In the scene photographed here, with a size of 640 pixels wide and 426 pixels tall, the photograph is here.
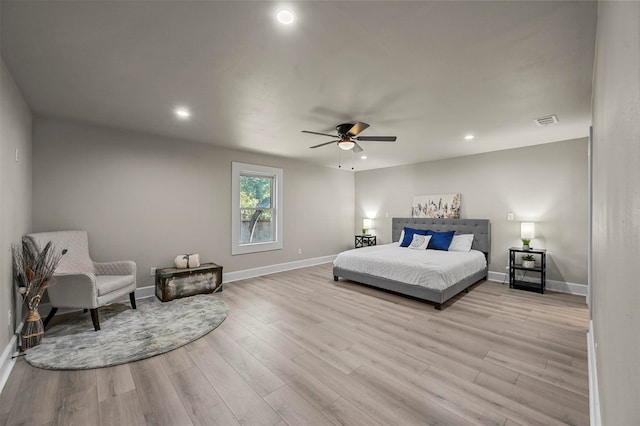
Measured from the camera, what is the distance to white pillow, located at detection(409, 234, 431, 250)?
5552 millimetres

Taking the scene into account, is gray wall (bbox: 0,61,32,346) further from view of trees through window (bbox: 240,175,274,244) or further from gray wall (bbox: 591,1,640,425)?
gray wall (bbox: 591,1,640,425)

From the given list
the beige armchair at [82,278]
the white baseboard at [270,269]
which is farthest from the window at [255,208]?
the beige armchair at [82,278]

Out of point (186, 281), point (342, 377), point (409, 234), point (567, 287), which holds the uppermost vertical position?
point (409, 234)

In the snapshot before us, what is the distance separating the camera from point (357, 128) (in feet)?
11.5

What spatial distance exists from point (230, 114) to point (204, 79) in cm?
88

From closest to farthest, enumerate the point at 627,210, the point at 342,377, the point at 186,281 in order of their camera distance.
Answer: the point at 627,210, the point at 342,377, the point at 186,281

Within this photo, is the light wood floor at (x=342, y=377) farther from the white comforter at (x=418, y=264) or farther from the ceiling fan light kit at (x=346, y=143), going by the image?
the ceiling fan light kit at (x=346, y=143)

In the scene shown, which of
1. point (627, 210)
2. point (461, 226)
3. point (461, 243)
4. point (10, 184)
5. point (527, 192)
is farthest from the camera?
point (461, 226)

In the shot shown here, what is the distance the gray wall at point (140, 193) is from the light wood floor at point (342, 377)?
75.0 inches

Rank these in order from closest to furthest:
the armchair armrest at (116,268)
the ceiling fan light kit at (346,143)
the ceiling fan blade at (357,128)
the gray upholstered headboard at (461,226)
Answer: the ceiling fan blade at (357,128) → the armchair armrest at (116,268) → the ceiling fan light kit at (346,143) → the gray upholstered headboard at (461,226)

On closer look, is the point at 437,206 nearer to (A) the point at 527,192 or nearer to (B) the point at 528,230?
(A) the point at 527,192

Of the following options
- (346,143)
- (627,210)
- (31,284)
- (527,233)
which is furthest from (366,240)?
(627,210)

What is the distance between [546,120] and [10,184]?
19.8 feet

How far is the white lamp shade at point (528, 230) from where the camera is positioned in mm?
4637
